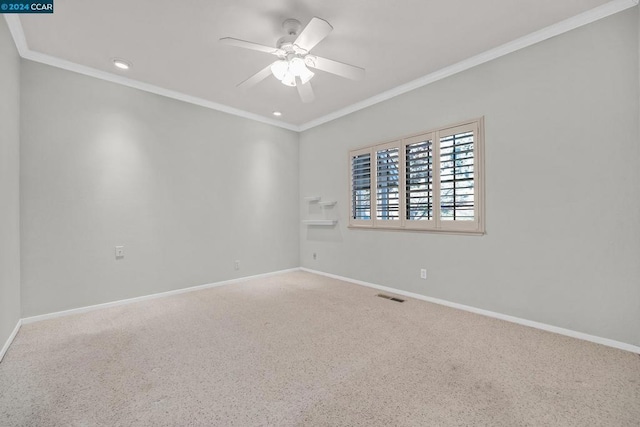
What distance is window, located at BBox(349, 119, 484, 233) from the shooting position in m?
3.07

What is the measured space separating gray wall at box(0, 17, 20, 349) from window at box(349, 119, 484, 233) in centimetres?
377

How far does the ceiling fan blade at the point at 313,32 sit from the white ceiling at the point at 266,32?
0.98 ft

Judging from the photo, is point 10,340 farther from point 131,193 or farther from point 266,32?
point 266,32

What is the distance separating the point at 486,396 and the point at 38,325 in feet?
13.0

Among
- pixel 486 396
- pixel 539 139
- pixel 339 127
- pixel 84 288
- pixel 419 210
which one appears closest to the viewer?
pixel 486 396

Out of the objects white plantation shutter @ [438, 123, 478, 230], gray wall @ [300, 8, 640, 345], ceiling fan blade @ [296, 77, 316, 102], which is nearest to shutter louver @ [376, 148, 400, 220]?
gray wall @ [300, 8, 640, 345]

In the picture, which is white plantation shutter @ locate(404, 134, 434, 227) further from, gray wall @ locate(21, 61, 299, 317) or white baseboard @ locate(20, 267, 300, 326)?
white baseboard @ locate(20, 267, 300, 326)

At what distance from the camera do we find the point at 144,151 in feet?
11.8

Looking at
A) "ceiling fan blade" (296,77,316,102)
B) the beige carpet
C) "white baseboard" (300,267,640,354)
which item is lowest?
the beige carpet

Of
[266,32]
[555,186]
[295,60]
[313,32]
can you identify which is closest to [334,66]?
[295,60]

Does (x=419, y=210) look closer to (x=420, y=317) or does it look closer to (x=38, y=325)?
(x=420, y=317)

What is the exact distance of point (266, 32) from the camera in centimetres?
256

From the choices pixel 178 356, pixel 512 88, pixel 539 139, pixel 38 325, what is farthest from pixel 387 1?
pixel 38 325

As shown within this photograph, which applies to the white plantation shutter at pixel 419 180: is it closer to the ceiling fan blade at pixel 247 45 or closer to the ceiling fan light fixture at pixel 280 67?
the ceiling fan light fixture at pixel 280 67
